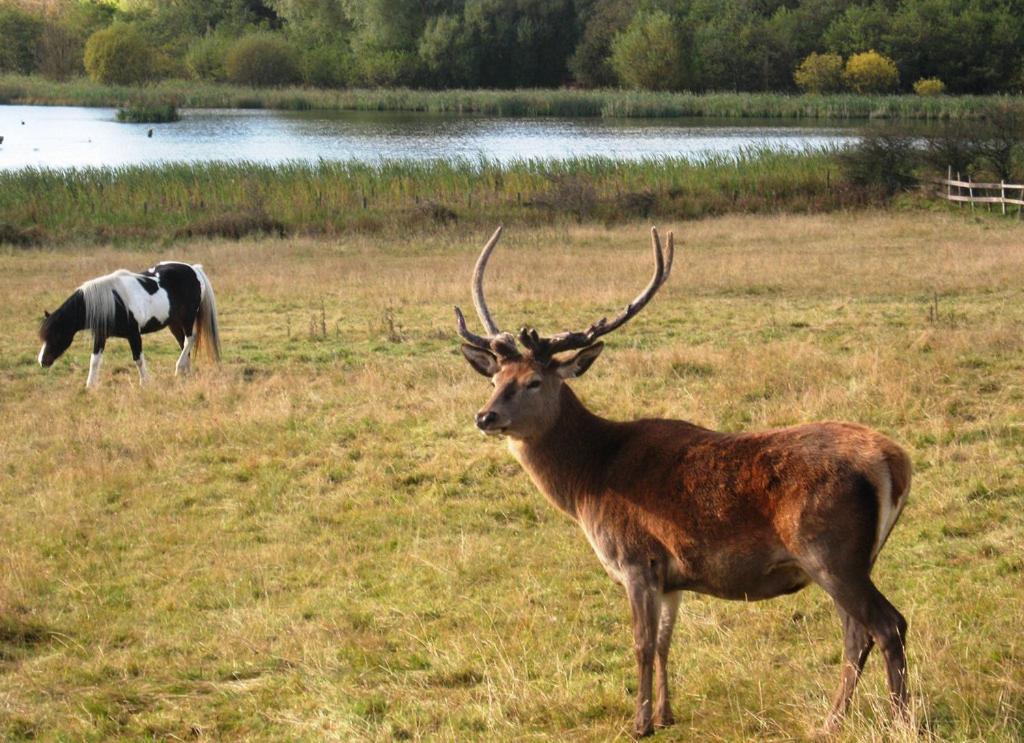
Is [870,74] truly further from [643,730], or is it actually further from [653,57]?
[643,730]

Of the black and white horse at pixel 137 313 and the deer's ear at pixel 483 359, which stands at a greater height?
the deer's ear at pixel 483 359

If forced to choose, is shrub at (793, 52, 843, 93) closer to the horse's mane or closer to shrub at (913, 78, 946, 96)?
shrub at (913, 78, 946, 96)

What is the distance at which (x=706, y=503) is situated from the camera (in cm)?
507

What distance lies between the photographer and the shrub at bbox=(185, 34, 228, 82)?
96562 mm

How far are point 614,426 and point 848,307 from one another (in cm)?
1107

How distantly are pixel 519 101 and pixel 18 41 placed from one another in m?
54.8

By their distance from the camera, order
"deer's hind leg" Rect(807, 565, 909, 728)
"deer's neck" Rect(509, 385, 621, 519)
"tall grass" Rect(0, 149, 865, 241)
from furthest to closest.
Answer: "tall grass" Rect(0, 149, 865, 241) → "deer's neck" Rect(509, 385, 621, 519) → "deer's hind leg" Rect(807, 565, 909, 728)

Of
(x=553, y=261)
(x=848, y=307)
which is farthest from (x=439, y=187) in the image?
(x=848, y=307)

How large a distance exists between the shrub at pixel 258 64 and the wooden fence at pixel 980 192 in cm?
6984

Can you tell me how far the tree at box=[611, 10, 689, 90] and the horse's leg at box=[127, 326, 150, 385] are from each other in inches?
2984

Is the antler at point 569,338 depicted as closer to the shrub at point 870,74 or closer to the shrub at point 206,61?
the shrub at point 870,74

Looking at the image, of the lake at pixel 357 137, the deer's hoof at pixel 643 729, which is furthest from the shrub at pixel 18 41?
the deer's hoof at pixel 643 729

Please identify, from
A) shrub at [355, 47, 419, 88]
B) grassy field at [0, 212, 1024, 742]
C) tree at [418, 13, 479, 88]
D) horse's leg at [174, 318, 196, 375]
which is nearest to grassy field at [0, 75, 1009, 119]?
shrub at [355, 47, 419, 88]

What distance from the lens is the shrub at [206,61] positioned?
96562 mm
